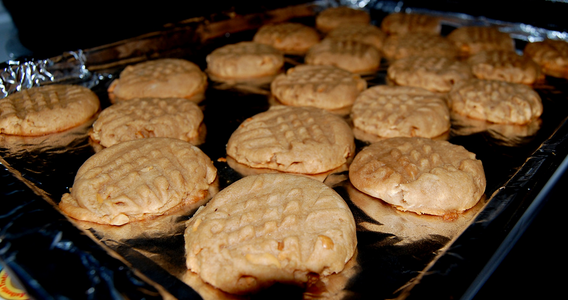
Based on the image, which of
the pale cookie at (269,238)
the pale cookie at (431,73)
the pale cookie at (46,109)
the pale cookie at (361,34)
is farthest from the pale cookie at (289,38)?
the pale cookie at (269,238)

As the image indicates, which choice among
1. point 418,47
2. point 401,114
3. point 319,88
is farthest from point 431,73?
point 319,88

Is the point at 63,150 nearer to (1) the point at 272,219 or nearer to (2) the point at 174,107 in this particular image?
(2) the point at 174,107

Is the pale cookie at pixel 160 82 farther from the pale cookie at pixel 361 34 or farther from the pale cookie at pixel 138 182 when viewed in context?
the pale cookie at pixel 361 34

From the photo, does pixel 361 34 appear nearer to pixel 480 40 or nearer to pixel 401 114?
pixel 480 40

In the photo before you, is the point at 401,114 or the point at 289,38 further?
the point at 289,38

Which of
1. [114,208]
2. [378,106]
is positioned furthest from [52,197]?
[378,106]
